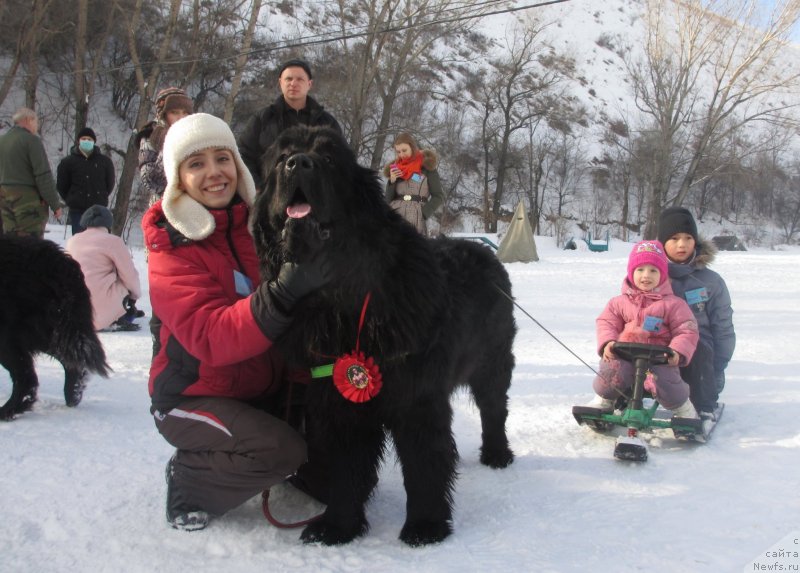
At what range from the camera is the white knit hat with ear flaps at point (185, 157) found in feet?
7.27

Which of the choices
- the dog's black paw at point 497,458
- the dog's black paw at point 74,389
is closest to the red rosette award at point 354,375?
the dog's black paw at point 497,458

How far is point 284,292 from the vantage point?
6.15 feet

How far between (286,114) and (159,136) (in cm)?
104

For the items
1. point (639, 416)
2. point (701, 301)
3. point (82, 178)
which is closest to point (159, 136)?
point (639, 416)

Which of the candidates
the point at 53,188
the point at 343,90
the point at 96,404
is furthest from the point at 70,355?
the point at 343,90

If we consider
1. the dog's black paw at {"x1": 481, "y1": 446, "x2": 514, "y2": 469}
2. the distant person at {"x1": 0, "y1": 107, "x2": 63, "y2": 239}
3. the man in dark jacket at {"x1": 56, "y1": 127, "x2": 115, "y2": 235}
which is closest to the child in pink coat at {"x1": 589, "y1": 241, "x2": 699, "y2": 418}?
the dog's black paw at {"x1": 481, "y1": 446, "x2": 514, "y2": 469}

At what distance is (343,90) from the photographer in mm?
19375

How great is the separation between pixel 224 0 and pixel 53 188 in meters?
11.5

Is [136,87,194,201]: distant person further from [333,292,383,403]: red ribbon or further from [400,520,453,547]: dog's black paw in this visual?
[400,520,453,547]: dog's black paw

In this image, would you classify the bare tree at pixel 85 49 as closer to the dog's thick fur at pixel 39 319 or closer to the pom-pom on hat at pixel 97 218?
the pom-pom on hat at pixel 97 218

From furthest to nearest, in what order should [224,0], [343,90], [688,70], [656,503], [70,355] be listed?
[688,70]
[343,90]
[224,0]
[70,355]
[656,503]

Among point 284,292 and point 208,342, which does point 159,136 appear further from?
point 284,292

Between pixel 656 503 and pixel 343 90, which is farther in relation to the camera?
pixel 343 90

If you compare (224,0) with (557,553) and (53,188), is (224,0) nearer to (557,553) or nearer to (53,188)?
(53,188)
